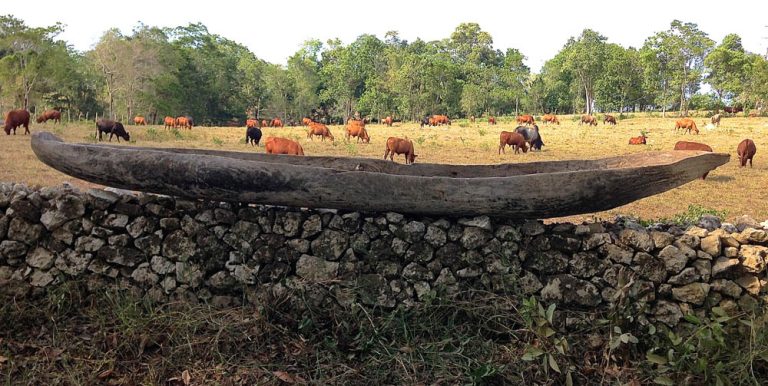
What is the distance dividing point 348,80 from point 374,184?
55.3 metres

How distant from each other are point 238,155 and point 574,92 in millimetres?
59527

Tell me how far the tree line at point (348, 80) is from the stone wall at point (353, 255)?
115 feet

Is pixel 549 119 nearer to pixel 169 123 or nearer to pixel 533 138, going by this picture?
pixel 533 138

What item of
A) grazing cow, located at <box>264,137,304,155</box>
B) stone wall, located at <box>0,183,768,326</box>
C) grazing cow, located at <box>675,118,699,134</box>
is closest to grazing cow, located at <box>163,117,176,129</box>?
grazing cow, located at <box>264,137,304,155</box>

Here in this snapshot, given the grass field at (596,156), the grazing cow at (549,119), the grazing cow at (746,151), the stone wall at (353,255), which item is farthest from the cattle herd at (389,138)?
the grazing cow at (549,119)

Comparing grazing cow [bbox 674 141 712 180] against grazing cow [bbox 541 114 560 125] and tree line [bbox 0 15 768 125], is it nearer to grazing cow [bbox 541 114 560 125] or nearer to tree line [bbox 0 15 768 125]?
grazing cow [bbox 541 114 560 125]

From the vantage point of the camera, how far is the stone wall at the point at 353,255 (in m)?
3.80

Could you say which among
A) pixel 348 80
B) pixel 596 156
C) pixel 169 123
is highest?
pixel 348 80

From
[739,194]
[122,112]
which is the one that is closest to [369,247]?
[739,194]

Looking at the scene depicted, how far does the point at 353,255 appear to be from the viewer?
13.1ft

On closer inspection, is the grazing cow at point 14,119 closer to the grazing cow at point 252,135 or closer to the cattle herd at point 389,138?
the cattle herd at point 389,138

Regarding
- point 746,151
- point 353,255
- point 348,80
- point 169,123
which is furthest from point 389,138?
point 348,80

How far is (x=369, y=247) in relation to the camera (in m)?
4.00

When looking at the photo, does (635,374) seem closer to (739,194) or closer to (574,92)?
(739,194)
